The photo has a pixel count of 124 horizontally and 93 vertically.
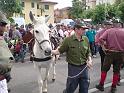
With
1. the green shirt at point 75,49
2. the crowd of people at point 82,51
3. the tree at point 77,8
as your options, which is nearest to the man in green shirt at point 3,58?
the crowd of people at point 82,51

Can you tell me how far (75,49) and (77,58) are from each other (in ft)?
0.59

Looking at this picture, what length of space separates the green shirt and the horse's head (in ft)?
3.81

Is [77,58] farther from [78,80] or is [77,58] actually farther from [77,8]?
[77,8]

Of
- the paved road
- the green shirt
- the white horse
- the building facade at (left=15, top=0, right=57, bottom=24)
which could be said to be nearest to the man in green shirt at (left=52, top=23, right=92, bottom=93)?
the green shirt

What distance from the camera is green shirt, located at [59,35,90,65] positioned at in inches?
269

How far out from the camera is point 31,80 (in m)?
11.3

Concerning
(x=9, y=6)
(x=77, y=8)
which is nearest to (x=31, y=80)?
(x=9, y=6)

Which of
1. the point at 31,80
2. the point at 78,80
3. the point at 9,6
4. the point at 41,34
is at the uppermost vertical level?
the point at 9,6

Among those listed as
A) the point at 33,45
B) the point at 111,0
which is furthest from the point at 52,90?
the point at 111,0

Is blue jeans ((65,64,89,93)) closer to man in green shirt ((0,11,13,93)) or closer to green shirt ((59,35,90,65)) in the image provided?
green shirt ((59,35,90,65))

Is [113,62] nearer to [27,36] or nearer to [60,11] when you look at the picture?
[27,36]

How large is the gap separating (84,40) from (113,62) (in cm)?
257

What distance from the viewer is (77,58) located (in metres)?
6.86

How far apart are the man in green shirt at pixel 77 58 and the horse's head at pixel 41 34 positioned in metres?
1.19
